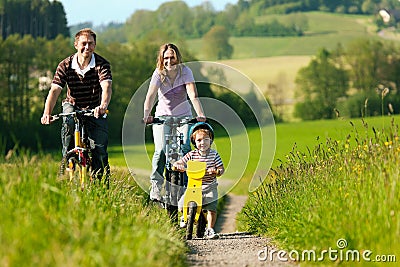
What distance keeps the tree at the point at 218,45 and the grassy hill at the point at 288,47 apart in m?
1.14

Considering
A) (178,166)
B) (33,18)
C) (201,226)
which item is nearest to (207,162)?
(178,166)

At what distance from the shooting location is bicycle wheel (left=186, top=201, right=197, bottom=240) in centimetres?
938

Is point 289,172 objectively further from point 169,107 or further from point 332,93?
point 332,93

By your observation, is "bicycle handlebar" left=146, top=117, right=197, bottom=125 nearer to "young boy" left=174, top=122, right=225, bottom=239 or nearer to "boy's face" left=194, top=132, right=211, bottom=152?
"young boy" left=174, top=122, right=225, bottom=239

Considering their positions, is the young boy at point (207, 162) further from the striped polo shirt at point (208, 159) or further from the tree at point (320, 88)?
the tree at point (320, 88)

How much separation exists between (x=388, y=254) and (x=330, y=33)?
A: 12876 cm

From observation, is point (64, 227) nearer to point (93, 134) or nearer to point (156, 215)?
point (156, 215)

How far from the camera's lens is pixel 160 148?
10148mm

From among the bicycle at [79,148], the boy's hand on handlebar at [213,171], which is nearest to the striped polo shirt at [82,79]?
the bicycle at [79,148]

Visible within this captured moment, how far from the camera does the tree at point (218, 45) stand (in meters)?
119

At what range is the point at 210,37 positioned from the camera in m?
126

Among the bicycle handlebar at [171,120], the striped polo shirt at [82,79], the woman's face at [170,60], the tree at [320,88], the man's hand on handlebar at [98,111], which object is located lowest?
the tree at [320,88]

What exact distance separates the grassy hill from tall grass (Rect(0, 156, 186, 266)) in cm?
8119

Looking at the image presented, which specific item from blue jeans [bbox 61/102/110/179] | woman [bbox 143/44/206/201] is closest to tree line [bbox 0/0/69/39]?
woman [bbox 143/44/206/201]
